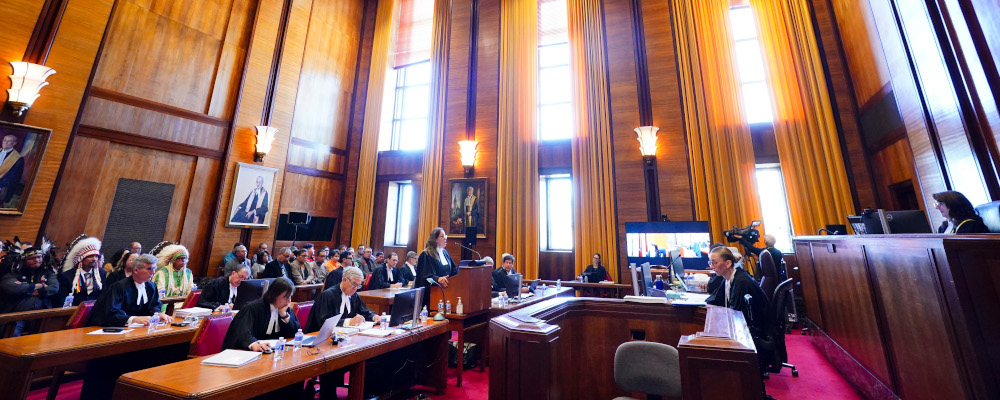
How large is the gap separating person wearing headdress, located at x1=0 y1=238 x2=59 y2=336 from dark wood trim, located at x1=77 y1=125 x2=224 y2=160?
2929mm

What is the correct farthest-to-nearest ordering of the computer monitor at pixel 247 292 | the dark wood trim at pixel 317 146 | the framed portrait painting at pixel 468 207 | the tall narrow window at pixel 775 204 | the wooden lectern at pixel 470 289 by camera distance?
the dark wood trim at pixel 317 146 → the framed portrait painting at pixel 468 207 → the tall narrow window at pixel 775 204 → the computer monitor at pixel 247 292 → the wooden lectern at pixel 470 289

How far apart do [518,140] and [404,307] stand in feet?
20.1

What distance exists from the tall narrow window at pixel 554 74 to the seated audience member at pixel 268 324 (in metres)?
7.03

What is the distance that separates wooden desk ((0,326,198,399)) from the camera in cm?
220

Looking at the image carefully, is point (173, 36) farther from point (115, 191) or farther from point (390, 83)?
point (390, 83)

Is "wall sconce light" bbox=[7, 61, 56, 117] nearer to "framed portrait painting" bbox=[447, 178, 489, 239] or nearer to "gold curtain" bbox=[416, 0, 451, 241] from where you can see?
"gold curtain" bbox=[416, 0, 451, 241]

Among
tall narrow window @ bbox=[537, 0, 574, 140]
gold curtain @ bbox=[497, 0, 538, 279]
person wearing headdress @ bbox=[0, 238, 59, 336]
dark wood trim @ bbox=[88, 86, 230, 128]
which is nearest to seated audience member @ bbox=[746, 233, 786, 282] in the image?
gold curtain @ bbox=[497, 0, 538, 279]

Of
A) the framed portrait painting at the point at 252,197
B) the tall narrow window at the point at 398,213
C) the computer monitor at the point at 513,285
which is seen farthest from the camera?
the tall narrow window at the point at 398,213

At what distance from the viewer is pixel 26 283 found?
3801 millimetres

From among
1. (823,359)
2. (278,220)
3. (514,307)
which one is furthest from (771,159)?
(278,220)

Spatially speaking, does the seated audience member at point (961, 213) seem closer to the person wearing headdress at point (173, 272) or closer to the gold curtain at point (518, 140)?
the gold curtain at point (518, 140)

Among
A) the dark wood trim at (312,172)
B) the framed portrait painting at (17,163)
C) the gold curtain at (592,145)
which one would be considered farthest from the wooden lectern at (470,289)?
the framed portrait painting at (17,163)

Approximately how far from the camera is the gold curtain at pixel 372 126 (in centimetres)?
962

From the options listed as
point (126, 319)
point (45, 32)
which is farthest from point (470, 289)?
point (45, 32)
